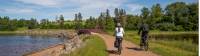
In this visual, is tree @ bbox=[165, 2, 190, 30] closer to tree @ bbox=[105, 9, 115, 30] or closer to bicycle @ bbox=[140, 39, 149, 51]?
tree @ bbox=[105, 9, 115, 30]

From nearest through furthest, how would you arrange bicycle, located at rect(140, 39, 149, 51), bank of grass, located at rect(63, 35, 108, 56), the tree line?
bank of grass, located at rect(63, 35, 108, 56), bicycle, located at rect(140, 39, 149, 51), the tree line

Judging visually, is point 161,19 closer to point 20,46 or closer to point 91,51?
point 20,46

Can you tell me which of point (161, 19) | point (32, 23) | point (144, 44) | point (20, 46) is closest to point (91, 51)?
point (144, 44)

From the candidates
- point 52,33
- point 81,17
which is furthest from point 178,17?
point 81,17

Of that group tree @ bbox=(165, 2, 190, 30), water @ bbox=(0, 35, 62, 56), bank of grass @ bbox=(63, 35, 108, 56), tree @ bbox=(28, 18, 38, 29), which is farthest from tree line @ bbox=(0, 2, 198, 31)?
bank of grass @ bbox=(63, 35, 108, 56)

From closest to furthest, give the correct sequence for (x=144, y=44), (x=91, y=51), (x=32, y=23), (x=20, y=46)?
(x=144, y=44), (x=91, y=51), (x=20, y=46), (x=32, y=23)

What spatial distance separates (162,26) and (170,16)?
1405 centimetres

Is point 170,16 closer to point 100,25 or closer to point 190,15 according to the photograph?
point 190,15

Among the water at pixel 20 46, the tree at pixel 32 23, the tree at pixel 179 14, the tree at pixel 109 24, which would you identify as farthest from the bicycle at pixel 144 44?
the tree at pixel 32 23

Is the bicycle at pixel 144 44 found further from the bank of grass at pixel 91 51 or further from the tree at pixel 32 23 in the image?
the tree at pixel 32 23

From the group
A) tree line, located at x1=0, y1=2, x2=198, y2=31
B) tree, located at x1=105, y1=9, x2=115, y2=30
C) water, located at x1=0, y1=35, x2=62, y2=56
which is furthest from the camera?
tree, located at x1=105, y1=9, x2=115, y2=30

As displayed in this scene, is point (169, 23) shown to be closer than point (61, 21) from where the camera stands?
Yes

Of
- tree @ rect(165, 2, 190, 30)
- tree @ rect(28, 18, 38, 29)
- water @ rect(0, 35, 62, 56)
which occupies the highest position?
tree @ rect(165, 2, 190, 30)

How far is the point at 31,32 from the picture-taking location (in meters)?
174
